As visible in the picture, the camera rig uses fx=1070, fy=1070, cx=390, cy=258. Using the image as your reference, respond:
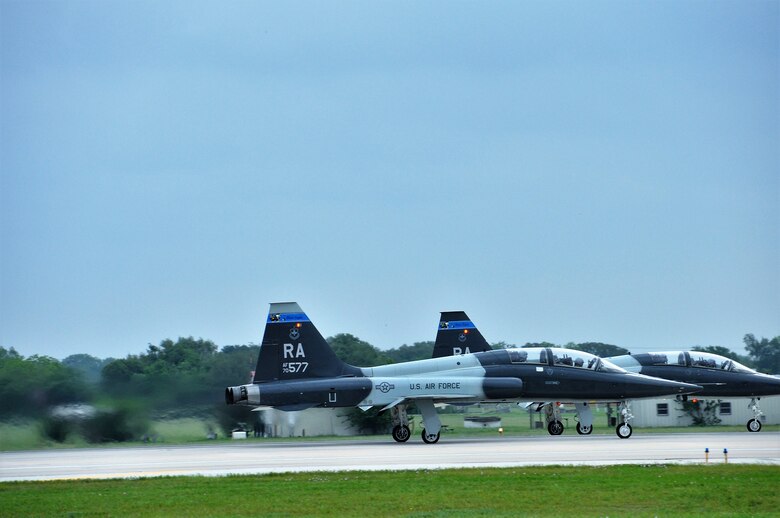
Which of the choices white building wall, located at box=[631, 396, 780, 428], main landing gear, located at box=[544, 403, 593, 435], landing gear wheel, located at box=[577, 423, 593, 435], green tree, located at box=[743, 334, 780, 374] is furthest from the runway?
green tree, located at box=[743, 334, 780, 374]

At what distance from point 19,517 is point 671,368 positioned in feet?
95.7

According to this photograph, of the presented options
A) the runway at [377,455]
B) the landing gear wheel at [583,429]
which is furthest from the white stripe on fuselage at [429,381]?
the landing gear wheel at [583,429]

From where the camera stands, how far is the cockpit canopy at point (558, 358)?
37562 millimetres

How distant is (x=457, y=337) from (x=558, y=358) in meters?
9.77

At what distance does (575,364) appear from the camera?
37.6 m

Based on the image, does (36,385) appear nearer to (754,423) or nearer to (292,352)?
(292,352)

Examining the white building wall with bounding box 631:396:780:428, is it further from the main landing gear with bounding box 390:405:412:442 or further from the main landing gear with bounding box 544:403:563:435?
the main landing gear with bounding box 390:405:412:442

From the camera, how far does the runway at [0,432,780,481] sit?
26.3 metres

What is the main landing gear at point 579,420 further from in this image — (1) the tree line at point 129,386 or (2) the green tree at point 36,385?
(2) the green tree at point 36,385

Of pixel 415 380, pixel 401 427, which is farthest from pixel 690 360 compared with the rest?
pixel 401 427

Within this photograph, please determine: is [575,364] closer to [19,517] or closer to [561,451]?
[561,451]

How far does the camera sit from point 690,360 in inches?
1655

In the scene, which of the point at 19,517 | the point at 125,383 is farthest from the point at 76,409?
the point at 19,517

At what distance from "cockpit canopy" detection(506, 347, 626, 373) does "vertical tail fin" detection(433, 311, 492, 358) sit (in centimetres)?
873
